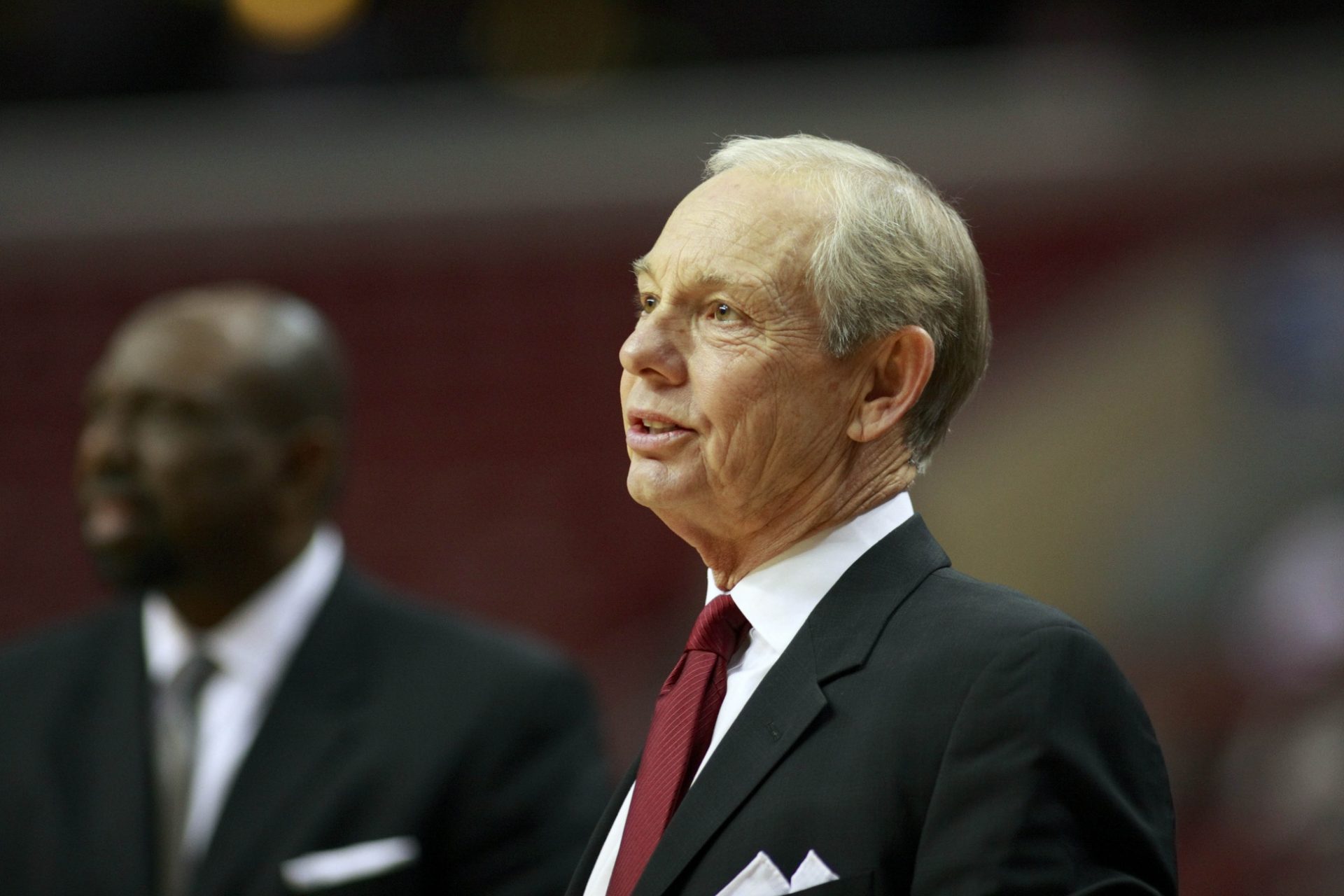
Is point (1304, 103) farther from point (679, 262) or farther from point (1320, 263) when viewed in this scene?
point (679, 262)

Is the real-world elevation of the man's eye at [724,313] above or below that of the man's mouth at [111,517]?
above

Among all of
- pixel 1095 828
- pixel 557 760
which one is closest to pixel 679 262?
pixel 1095 828

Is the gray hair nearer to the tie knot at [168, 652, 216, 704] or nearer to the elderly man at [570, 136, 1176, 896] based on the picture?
the elderly man at [570, 136, 1176, 896]

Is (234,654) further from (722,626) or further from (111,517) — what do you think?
(722,626)

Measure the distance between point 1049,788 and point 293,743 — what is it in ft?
5.37

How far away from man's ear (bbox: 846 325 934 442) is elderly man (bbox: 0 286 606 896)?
50.6 inches

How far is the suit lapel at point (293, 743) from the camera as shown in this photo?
2.65m

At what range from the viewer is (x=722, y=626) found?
1.75 meters

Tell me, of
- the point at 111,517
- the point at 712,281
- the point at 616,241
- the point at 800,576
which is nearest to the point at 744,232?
the point at 712,281

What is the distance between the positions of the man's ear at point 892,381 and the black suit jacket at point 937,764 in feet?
0.52

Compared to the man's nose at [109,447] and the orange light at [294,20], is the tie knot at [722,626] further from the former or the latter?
the orange light at [294,20]

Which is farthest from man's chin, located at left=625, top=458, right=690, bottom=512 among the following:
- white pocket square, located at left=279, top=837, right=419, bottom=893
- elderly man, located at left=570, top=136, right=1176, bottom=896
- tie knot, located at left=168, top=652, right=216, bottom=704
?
tie knot, located at left=168, top=652, right=216, bottom=704

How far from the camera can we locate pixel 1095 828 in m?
1.45

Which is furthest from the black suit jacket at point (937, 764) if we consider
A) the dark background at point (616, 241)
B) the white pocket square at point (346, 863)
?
the dark background at point (616, 241)
